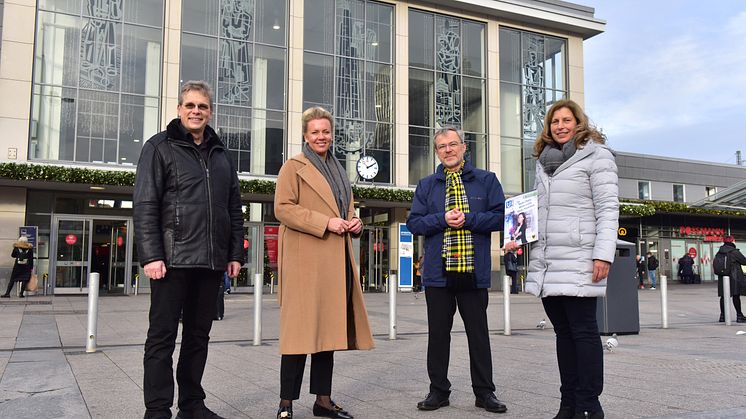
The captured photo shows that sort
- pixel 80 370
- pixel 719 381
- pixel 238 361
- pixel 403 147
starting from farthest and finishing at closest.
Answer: pixel 403 147
pixel 238 361
pixel 80 370
pixel 719 381

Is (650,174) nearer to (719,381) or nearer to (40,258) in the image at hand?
(40,258)

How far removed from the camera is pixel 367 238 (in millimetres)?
26125

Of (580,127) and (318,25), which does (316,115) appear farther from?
(318,25)

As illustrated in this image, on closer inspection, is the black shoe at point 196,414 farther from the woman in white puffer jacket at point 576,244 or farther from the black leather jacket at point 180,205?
the woman in white puffer jacket at point 576,244

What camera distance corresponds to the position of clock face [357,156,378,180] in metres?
24.4

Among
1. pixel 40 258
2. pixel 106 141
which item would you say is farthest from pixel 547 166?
pixel 40 258

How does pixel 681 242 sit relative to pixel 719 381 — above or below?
above

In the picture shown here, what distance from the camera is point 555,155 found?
13.2 feet

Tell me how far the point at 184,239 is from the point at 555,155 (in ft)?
7.72

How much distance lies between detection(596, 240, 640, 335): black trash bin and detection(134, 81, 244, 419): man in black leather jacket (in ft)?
24.5

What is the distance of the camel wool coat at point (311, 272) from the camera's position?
396cm

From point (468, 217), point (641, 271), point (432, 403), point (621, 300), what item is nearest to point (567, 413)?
point (432, 403)

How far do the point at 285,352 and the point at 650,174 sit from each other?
3665cm

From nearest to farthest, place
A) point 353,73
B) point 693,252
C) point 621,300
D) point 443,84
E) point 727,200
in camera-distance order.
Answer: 1. point 621,300
2. point 353,73
3. point 443,84
4. point 727,200
5. point 693,252
